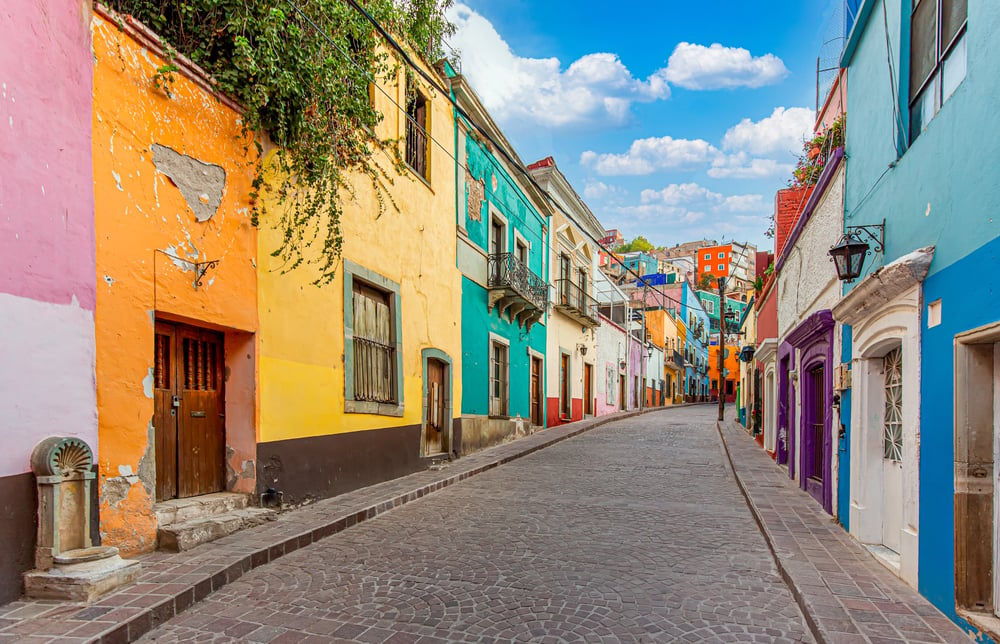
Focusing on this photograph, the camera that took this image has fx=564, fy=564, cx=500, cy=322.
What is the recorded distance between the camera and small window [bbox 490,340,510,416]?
46.4 feet

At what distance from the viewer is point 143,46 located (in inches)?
195

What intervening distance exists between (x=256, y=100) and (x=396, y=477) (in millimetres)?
5847

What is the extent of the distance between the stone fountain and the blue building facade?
18.5ft

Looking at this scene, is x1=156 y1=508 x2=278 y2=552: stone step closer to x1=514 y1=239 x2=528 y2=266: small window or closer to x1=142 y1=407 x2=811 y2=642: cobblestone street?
x1=142 y1=407 x2=811 y2=642: cobblestone street

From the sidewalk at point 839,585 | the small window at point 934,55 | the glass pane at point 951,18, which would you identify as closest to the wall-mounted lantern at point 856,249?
the small window at point 934,55

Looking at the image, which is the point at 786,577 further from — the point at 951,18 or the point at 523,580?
the point at 951,18

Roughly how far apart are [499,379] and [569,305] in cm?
632

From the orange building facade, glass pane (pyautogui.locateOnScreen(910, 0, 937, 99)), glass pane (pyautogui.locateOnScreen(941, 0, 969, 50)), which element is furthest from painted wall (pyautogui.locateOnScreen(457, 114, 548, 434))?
the orange building facade

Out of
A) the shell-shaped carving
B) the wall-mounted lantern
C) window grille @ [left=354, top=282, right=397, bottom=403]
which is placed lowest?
the shell-shaped carving

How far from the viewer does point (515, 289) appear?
569 inches

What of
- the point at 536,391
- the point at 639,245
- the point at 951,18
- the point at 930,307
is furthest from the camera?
the point at 639,245

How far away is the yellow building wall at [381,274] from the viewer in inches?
257

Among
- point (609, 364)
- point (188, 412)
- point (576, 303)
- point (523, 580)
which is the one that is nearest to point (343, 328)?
point (188, 412)

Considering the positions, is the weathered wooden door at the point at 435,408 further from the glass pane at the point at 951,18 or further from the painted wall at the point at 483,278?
the glass pane at the point at 951,18
